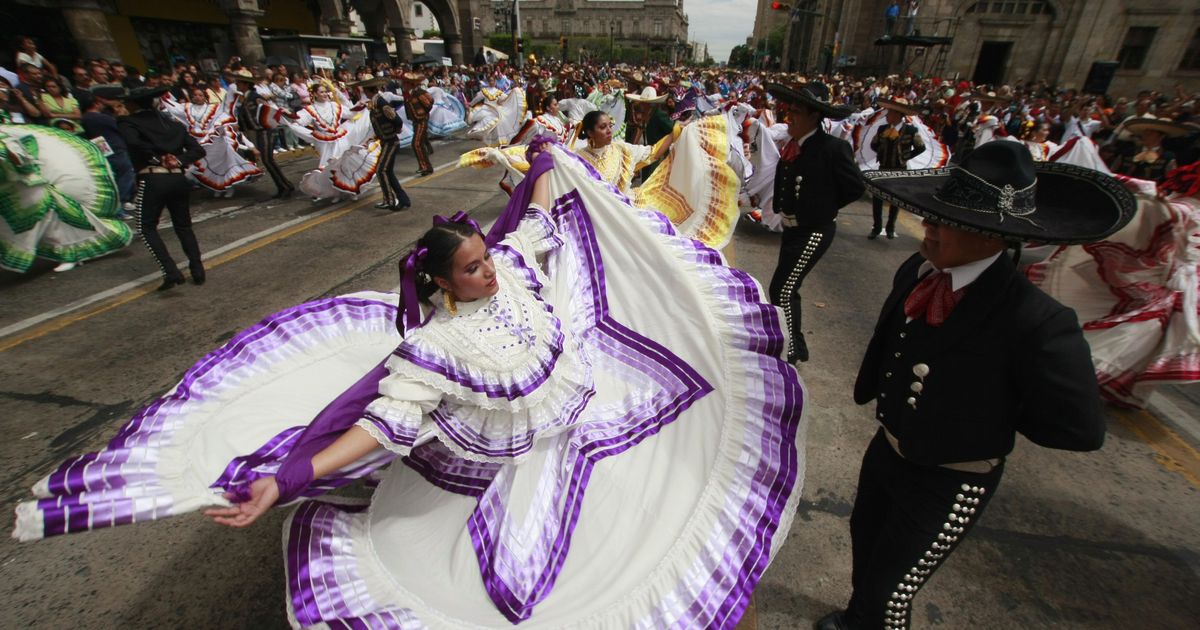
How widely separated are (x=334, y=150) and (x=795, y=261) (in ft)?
28.9

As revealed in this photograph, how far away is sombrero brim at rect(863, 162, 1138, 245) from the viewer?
1344 millimetres

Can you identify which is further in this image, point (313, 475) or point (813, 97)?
point (813, 97)

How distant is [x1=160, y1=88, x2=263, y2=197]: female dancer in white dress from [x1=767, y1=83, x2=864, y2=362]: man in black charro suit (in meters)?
9.51

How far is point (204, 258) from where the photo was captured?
673 cm

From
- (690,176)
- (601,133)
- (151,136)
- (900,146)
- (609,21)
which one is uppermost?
(609,21)

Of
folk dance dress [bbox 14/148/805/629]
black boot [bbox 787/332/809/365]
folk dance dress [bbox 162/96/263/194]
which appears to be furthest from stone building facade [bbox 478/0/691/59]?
folk dance dress [bbox 14/148/805/629]

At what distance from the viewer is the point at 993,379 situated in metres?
1.52

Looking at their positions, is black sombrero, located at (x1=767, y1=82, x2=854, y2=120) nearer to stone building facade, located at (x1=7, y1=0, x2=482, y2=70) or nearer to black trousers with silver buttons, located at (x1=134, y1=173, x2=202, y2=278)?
black trousers with silver buttons, located at (x1=134, y1=173, x2=202, y2=278)

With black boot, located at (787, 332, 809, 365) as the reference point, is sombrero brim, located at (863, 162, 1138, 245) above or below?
above

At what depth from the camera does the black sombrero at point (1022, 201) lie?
1.36 m

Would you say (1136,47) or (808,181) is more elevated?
(1136,47)

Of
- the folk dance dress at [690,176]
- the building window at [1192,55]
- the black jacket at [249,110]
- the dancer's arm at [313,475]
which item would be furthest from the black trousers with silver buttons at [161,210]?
the building window at [1192,55]

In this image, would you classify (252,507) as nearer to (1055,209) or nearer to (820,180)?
(1055,209)

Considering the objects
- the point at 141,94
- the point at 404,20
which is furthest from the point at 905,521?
the point at 404,20
